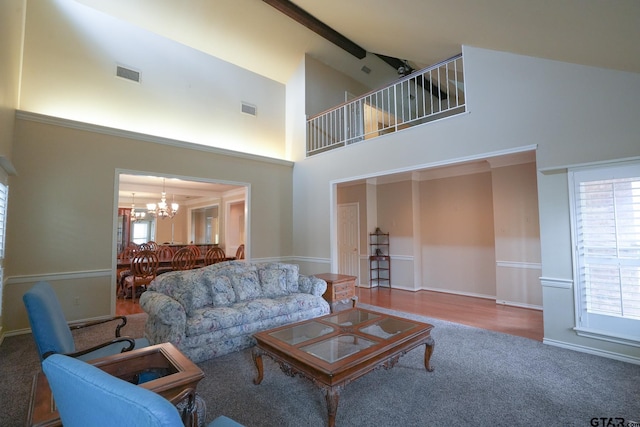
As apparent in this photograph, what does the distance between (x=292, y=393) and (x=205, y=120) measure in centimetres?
518

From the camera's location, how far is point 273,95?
6840 millimetres

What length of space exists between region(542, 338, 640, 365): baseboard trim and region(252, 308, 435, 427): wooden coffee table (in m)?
1.68

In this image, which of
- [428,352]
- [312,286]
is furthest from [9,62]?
[428,352]

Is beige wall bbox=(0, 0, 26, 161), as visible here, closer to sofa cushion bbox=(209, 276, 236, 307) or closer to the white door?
sofa cushion bbox=(209, 276, 236, 307)

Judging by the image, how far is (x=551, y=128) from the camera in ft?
10.8

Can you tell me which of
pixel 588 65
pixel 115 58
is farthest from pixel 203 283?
pixel 588 65

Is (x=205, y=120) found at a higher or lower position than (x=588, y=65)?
higher

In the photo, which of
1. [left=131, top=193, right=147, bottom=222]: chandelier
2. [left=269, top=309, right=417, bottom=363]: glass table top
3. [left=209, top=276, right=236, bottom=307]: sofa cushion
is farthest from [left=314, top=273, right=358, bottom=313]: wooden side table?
[left=131, top=193, right=147, bottom=222]: chandelier

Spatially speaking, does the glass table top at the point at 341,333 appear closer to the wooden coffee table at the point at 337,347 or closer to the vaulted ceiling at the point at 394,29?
the wooden coffee table at the point at 337,347

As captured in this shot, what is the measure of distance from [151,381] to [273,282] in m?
2.57

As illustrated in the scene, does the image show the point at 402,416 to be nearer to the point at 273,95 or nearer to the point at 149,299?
the point at 149,299

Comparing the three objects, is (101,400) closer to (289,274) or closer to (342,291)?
(289,274)

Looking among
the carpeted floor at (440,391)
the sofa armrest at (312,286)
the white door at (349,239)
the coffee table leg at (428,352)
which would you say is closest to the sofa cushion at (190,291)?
the carpeted floor at (440,391)

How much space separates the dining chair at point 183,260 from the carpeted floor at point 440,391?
2.92 meters
